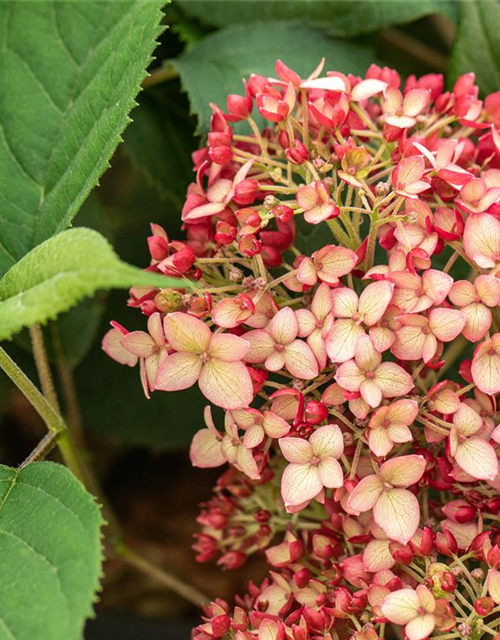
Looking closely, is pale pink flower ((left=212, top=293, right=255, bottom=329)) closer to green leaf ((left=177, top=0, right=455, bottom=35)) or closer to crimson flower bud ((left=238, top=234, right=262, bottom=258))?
crimson flower bud ((left=238, top=234, right=262, bottom=258))

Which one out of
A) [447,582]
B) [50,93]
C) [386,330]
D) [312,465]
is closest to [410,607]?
[447,582]

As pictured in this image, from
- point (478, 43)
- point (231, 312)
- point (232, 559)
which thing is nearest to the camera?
point (231, 312)

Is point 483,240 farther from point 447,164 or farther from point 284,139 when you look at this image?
point 284,139

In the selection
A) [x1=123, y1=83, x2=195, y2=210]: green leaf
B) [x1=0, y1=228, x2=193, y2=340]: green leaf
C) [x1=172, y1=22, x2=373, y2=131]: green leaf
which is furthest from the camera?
[x1=123, y1=83, x2=195, y2=210]: green leaf

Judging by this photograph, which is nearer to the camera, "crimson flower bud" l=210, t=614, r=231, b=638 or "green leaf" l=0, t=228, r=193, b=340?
"green leaf" l=0, t=228, r=193, b=340

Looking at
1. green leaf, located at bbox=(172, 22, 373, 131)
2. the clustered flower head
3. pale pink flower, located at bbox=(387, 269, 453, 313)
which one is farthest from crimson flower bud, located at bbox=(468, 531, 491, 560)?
green leaf, located at bbox=(172, 22, 373, 131)

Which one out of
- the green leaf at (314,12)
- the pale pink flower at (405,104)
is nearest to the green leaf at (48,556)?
the pale pink flower at (405,104)

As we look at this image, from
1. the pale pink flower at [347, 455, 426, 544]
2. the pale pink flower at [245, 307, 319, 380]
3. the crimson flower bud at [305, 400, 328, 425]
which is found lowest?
the pale pink flower at [347, 455, 426, 544]
